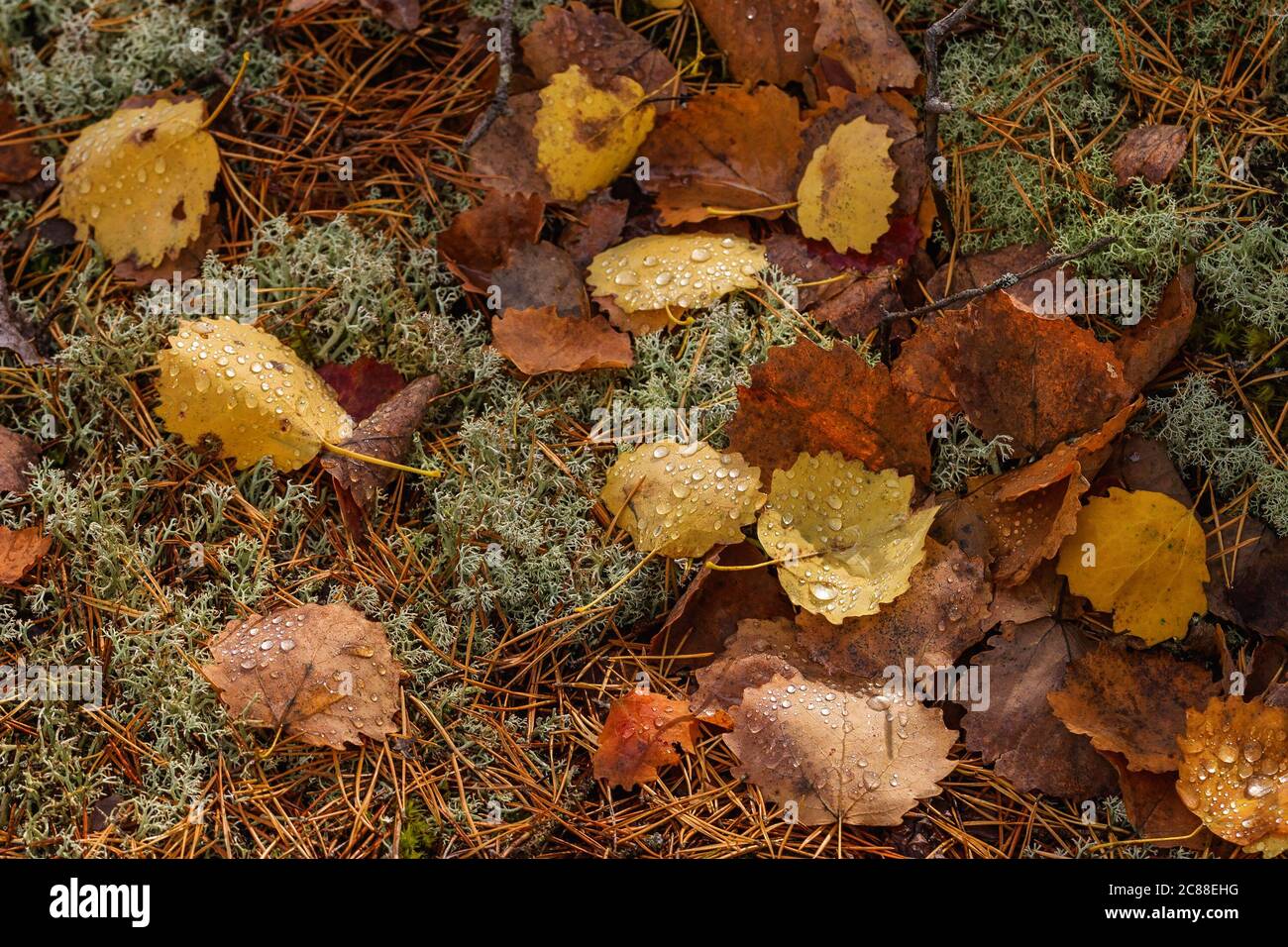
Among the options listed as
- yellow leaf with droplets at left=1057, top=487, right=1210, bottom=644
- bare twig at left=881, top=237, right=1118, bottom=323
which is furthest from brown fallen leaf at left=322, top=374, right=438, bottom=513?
yellow leaf with droplets at left=1057, top=487, right=1210, bottom=644

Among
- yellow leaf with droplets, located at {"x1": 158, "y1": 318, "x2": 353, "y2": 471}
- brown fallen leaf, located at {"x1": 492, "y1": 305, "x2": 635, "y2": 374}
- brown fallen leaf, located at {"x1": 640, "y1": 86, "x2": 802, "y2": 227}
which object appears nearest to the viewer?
yellow leaf with droplets, located at {"x1": 158, "y1": 318, "x2": 353, "y2": 471}

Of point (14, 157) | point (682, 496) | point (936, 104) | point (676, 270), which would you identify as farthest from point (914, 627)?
point (14, 157)

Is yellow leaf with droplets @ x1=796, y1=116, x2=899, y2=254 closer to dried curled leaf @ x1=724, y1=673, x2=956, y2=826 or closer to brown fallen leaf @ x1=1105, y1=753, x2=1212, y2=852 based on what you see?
dried curled leaf @ x1=724, y1=673, x2=956, y2=826

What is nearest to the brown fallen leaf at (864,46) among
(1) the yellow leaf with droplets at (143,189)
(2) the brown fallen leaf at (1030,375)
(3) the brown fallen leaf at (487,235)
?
(2) the brown fallen leaf at (1030,375)

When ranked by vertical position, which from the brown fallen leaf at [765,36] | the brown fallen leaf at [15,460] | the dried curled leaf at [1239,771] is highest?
the brown fallen leaf at [765,36]

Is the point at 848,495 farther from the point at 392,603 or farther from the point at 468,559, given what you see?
the point at 392,603

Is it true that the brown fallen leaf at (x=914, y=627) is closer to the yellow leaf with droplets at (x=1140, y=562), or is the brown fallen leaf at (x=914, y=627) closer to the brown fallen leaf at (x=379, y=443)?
the yellow leaf with droplets at (x=1140, y=562)

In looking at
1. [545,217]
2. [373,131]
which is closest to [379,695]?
[545,217]
